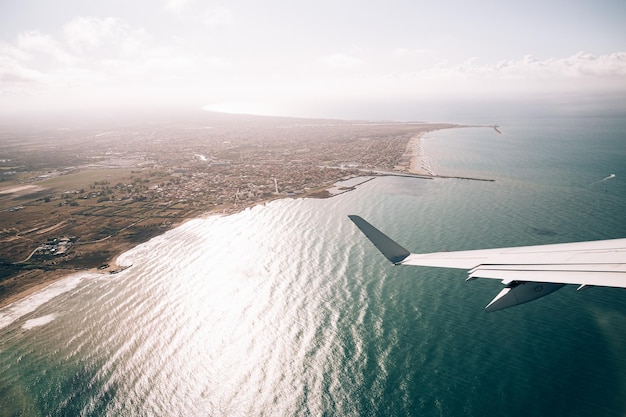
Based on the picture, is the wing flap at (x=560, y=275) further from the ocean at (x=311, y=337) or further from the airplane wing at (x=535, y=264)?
the ocean at (x=311, y=337)

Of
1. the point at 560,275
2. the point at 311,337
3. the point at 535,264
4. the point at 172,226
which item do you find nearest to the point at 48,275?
the point at 172,226

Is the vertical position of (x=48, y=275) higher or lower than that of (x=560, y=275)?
lower

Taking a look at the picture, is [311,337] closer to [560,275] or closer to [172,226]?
[560,275]

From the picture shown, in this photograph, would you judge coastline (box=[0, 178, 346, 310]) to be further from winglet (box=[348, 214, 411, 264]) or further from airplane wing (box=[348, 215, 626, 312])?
airplane wing (box=[348, 215, 626, 312])

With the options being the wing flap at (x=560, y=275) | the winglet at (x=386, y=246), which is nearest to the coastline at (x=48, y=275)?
the winglet at (x=386, y=246)

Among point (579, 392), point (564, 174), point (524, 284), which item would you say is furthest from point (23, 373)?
point (564, 174)

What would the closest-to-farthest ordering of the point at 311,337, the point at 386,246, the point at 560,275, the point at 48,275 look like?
the point at 560,275, the point at 386,246, the point at 311,337, the point at 48,275

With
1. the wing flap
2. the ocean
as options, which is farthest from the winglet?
the ocean
